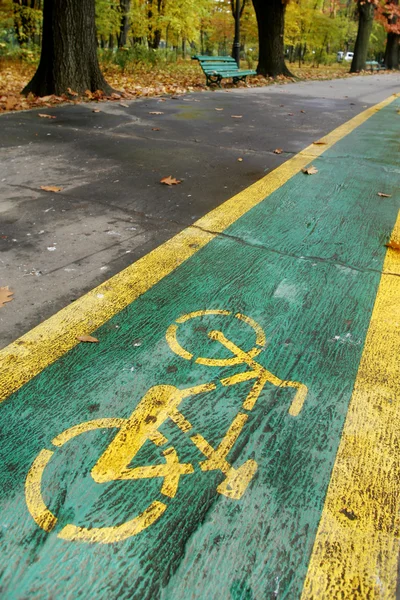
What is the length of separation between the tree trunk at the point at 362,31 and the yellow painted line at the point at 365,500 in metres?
27.7

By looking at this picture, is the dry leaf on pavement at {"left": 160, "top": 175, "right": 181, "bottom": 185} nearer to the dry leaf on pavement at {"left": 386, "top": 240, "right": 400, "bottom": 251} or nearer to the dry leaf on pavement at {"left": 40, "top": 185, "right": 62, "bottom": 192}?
the dry leaf on pavement at {"left": 40, "top": 185, "right": 62, "bottom": 192}

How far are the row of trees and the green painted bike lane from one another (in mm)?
7195

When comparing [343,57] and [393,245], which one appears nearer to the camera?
[393,245]

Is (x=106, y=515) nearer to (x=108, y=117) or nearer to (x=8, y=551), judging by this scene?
(x=8, y=551)

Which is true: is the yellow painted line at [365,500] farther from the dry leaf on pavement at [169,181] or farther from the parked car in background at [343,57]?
the parked car in background at [343,57]

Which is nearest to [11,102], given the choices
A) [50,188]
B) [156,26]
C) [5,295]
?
[50,188]

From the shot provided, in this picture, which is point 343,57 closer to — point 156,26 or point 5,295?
point 156,26

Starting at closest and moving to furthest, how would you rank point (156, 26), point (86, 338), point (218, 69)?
point (86, 338) → point (218, 69) → point (156, 26)

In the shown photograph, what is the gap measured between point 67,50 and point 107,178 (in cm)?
554

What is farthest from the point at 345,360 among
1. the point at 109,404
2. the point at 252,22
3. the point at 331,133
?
the point at 252,22

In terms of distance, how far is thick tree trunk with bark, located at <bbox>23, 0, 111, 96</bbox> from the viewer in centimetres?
805

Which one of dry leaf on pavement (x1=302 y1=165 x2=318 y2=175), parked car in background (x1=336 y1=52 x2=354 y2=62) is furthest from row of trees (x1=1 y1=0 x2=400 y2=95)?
parked car in background (x1=336 y1=52 x2=354 y2=62)

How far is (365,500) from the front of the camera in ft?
4.67

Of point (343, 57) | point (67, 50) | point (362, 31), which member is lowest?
point (67, 50)
